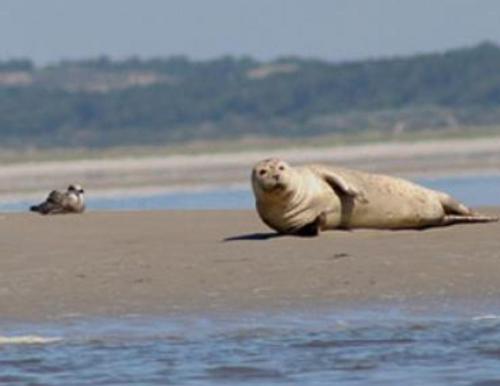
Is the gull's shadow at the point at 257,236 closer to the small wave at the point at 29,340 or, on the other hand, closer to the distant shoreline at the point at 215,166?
the small wave at the point at 29,340

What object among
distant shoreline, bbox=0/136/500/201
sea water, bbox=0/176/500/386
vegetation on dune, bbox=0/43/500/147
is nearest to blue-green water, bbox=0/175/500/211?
distant shoreline, bbox=0/136/500/201

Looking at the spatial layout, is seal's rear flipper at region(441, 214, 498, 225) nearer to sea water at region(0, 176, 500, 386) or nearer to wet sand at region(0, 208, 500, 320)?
wet sand at region(0, 208, 500, 320)

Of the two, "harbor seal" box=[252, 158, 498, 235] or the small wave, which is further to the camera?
"harbor seal" box=[252, 158, 498, 235]

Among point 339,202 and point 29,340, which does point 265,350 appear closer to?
point 29,340

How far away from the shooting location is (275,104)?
8044 cm

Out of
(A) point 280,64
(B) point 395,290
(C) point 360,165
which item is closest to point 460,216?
(B) point 395,290

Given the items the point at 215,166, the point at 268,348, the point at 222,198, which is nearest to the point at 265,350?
the point at 268,348

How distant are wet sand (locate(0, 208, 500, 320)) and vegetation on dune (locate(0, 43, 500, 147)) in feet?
162

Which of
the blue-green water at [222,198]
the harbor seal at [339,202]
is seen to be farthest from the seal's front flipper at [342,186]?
the blue-green water at [222,198]

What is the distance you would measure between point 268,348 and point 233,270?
6.68 feet

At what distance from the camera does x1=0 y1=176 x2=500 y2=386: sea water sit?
364 inches

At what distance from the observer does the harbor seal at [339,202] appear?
1315 cm

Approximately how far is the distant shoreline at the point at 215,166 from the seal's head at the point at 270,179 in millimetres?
13380

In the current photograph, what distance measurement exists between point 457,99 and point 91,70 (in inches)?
1359
